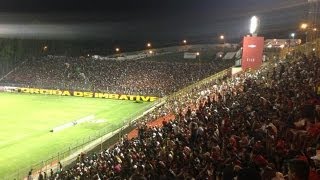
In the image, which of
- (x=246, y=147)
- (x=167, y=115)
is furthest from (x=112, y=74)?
(x=246, y=147)

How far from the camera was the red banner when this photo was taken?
36.1m

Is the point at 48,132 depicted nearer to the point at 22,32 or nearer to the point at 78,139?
the point at 78,139

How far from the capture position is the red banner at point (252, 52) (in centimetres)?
3612

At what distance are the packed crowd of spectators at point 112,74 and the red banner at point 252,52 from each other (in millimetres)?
17900

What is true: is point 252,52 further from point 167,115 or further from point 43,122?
point 43,122

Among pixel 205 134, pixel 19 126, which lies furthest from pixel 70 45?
pixel 205 134

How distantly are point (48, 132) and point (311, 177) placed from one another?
3146 centimetres

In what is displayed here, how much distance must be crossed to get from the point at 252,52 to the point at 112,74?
1209 inches

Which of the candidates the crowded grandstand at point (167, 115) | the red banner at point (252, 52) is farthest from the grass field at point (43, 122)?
the red banner at point (252, 52)

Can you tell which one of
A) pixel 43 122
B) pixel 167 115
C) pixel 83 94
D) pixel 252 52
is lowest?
pixel 43 122

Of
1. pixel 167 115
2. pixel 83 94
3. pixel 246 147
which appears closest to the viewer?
pixel 246 147

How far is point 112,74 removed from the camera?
2522 inches

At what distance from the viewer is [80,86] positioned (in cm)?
6128

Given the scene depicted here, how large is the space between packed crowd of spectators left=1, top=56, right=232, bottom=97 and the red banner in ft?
58.7
